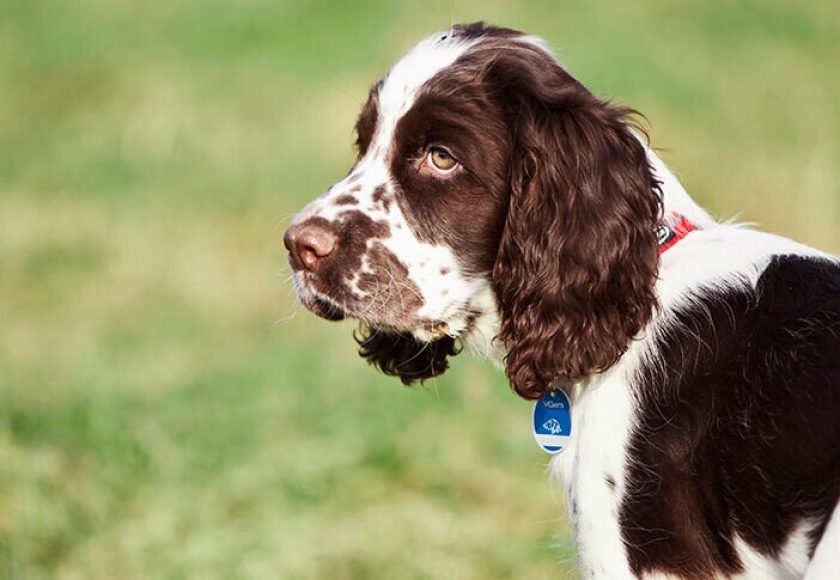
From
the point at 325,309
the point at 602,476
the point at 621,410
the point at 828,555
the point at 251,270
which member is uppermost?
the point at 251,270

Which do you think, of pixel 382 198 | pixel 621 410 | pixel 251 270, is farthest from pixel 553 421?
pixel 251 270

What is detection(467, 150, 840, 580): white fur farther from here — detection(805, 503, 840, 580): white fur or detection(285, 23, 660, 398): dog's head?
detection(805, 503, 840, 580): white fur

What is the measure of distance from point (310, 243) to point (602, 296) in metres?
0.74

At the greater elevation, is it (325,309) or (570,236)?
(325,309)

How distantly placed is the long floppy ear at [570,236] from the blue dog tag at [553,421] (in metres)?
0.08

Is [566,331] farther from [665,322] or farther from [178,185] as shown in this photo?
[178,185]

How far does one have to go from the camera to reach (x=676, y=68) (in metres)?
13.7

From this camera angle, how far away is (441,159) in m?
3.85

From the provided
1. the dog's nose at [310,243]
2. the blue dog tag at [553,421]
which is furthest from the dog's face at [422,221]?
the blue dog tag at [553,421]

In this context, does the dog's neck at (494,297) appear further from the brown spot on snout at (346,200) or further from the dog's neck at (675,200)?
the brown spot on snout at (346,200)

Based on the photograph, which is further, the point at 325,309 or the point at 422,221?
the point at 325,309

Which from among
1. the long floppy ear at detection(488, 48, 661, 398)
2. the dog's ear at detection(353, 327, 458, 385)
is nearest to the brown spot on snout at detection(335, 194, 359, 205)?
the long floppy ear at detection(488, 48, 661, 398)

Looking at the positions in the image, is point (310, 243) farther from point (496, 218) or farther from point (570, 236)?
point (570, 236)

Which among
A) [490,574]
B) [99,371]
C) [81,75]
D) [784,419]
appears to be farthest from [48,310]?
[784,419]
